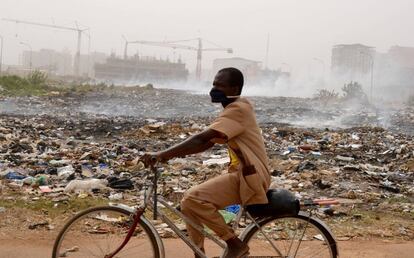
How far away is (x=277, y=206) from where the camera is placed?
3.34 m

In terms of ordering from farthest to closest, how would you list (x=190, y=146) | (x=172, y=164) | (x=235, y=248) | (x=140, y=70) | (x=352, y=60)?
1. (x=140, y=70)
2. (x=352, y=60)
3. (x=172, y=164)
4. (x=235, y=248)
5. (x=190, y=146)

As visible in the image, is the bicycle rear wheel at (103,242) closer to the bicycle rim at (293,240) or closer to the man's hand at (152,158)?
the man's hand at (152,158)

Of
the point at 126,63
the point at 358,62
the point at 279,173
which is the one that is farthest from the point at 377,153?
the point at 126,63

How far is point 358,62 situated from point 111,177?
73184 mm

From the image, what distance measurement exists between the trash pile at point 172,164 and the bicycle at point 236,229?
1.58 m

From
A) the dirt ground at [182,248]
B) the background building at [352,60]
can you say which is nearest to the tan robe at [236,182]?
the dirt ground at [182,248]

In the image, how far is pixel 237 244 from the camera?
3336 mm

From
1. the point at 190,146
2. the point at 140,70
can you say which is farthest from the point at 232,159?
the point at 140,70

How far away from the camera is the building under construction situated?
292 ft

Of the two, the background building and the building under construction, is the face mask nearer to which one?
the background building

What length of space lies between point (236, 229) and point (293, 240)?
417 mm

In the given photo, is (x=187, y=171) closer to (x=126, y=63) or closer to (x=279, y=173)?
(x=279, y=173)

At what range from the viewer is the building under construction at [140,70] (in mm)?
89125

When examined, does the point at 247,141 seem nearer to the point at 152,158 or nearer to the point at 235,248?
the point at 152,158
